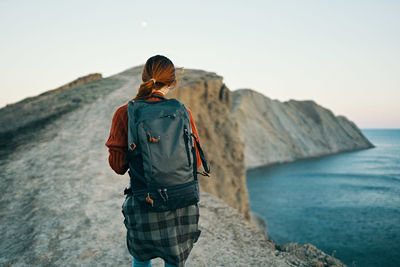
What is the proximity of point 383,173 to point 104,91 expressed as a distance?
147ft

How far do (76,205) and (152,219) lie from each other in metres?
3.59

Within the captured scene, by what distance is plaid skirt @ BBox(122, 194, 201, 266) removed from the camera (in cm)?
161

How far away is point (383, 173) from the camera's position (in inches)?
1582

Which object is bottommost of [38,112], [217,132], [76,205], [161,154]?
[217,132]

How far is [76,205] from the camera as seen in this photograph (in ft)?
14.9

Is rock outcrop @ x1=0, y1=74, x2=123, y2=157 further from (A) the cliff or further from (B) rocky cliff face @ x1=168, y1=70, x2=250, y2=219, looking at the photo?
(B) rocky cliff face @ x1=168, y1=70, x2=250, y2=219

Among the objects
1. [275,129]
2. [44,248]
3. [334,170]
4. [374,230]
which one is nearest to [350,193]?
[374,230]

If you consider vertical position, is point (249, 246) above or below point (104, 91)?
below

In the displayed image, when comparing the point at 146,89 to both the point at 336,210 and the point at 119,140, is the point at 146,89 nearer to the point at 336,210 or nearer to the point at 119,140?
the point at 119,140

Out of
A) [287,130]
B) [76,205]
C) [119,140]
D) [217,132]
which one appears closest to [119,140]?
[119,140]

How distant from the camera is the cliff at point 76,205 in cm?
339

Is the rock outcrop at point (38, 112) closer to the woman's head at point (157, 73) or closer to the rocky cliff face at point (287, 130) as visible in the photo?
the woman's head at point (157, 73)

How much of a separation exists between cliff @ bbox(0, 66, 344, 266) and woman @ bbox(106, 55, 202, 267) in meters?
1.76

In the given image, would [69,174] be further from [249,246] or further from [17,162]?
[249,246]
